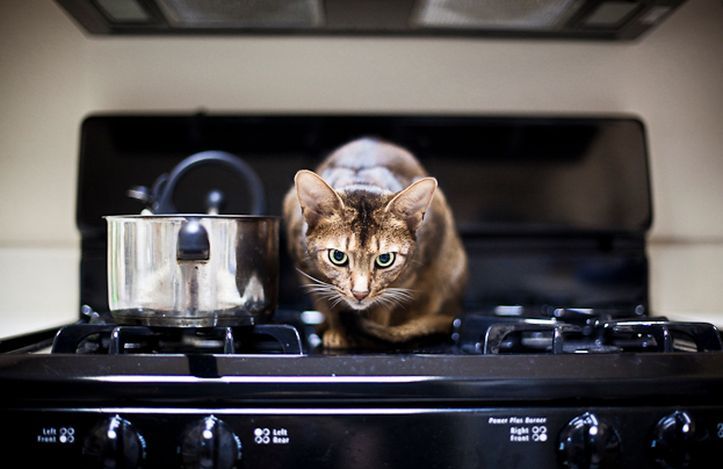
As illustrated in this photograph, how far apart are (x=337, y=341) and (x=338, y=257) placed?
0.47 ft

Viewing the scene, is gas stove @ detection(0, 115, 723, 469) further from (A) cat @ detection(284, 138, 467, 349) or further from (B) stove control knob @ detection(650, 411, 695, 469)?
(A) cat @ detection(284, 138, 467, 349)

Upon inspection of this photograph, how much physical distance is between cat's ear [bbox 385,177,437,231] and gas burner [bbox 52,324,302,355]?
0.22 metres

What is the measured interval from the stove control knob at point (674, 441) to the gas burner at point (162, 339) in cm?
44

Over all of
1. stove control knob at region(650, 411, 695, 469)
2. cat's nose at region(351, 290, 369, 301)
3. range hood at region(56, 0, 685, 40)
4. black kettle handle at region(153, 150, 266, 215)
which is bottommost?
stove control knob at region(650, 411, 695, 469)

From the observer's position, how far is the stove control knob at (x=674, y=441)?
0.71m

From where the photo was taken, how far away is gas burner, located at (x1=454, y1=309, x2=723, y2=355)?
82 cm

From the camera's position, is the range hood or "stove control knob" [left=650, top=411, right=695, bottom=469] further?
the range hood

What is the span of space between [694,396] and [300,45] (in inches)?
37.8

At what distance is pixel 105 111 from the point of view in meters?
1.28

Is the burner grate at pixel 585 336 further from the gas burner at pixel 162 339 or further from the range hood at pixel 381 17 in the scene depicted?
the range hood at pixel 381 17

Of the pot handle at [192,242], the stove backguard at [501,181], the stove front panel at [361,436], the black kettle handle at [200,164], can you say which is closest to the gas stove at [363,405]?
the stove front panel at [361,436]

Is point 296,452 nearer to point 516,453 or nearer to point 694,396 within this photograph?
point 516,453

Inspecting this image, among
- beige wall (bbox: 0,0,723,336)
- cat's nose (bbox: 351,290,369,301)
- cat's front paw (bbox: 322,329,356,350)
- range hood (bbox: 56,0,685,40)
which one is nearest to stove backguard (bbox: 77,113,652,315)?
beige wall (bbox: 0,0,723,336)

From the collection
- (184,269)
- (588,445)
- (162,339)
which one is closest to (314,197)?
(184,269)
